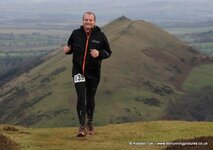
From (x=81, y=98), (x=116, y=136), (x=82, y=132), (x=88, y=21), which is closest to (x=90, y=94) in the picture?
(x=81, y=98)

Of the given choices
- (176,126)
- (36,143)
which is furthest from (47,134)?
(176,126)

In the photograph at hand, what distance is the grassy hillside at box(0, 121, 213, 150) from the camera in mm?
17186

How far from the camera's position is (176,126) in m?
23.6

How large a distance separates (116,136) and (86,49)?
4.53m

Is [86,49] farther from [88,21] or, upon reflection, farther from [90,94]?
[90,94]

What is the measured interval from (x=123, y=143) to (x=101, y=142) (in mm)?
907

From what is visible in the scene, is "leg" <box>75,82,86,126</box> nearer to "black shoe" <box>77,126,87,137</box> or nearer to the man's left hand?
"black shoe" <box>77,126,87,137</box>

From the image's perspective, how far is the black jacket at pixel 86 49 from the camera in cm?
1794

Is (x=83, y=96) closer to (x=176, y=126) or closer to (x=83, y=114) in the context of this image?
(x=83, y=114)

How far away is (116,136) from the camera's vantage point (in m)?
20.2

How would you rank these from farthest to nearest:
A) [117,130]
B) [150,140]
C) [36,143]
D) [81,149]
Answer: [117,130] < [150,140] < [36,143] < [81,149]

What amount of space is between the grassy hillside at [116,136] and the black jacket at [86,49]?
276cm

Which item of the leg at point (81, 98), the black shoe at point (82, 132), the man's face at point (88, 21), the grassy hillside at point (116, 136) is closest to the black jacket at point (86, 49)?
the man's face at point (88, 21)

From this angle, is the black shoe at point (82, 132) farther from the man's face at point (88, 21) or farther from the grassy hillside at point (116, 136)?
the man's face at point (88, 21)
